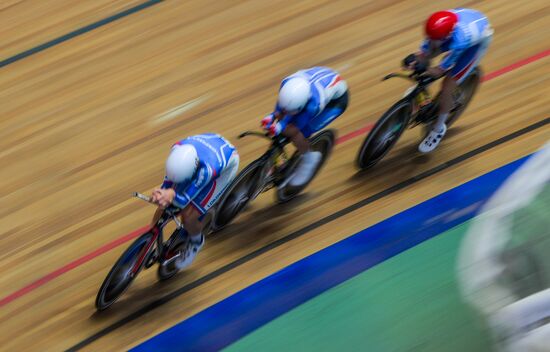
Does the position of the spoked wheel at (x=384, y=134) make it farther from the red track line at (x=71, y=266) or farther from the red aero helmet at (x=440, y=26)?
the red track line at (x=71, y=266)

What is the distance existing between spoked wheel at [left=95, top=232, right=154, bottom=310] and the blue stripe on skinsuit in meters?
0.36

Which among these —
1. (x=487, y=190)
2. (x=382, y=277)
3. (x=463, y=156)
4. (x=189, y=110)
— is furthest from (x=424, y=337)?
(x=189, y=110)

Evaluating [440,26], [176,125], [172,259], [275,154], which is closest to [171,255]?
[172,259]

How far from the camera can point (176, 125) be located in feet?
21.2

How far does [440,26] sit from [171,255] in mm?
2238

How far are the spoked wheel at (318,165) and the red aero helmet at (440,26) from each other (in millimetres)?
922

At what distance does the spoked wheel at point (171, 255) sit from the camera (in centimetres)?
502

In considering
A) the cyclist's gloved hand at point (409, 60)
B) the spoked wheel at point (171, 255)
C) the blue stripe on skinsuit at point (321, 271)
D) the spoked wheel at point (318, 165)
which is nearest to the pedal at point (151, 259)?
the spoked wheel at point (171, 255)

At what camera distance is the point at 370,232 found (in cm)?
536

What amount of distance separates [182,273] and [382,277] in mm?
1299

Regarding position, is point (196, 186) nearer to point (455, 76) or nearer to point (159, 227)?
point (159, 227)

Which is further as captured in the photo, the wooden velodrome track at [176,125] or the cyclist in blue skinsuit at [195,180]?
the wooden velodrome track at [176,125]

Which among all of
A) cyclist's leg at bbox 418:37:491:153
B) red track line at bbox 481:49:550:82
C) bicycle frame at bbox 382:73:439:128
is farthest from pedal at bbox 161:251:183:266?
red track line at bbox 481:49:550:82

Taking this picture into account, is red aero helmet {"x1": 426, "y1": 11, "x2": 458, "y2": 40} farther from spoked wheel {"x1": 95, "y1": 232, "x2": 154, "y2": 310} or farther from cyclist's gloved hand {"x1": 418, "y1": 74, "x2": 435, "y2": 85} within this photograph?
spoked wheel {"x1": 95, "y1": 232, "x2": 154, "y2": 310}
